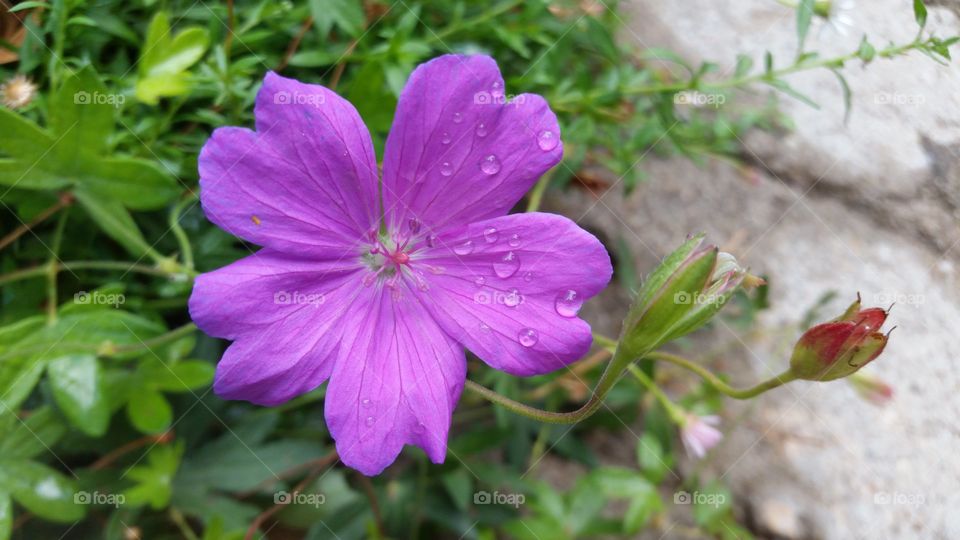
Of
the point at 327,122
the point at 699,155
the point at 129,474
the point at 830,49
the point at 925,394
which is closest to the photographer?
the point at 327,122

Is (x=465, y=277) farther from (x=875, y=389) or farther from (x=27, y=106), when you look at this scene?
(x=875, y=389)

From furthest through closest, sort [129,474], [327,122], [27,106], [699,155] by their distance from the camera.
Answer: [699,155]
[129,474]
[27,106]
[327,122]

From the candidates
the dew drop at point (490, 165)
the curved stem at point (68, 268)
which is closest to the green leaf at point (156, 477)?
the curved stem at point (68, 268)

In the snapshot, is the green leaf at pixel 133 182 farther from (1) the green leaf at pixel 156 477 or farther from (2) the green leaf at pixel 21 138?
(1) the green leaf at pixel 156 477

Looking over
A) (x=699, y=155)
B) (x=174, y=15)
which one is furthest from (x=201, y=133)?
(x=699, y=155)

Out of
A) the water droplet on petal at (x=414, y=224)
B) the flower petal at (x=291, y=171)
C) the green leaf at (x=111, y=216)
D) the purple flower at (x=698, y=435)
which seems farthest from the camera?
the purple flower at (x=698, y=435)

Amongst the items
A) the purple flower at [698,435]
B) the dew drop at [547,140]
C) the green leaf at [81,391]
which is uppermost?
the dew drop at [547,140]

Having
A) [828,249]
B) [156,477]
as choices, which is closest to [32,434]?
[156,477]
